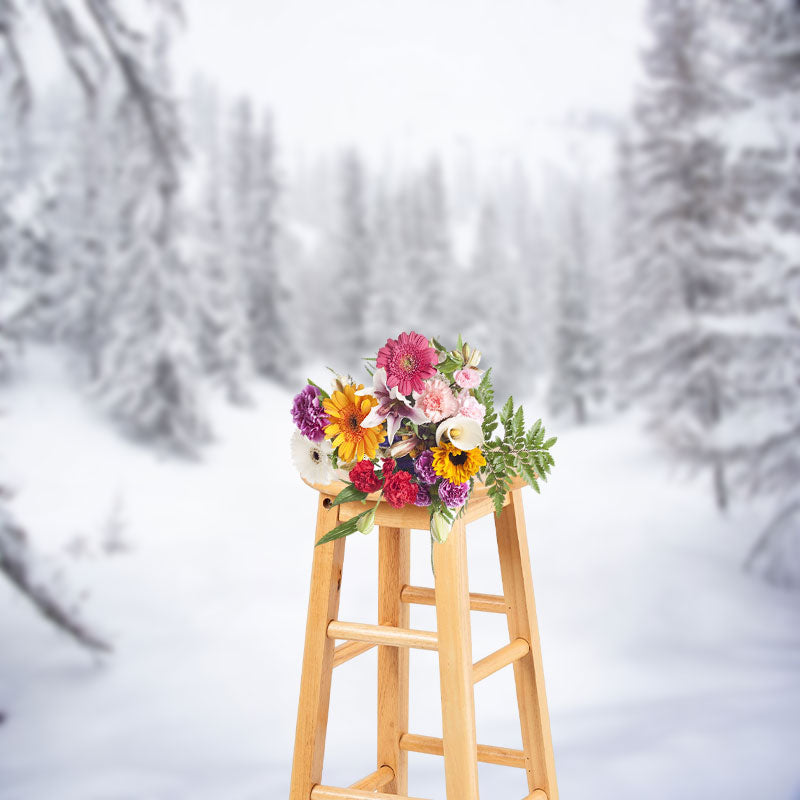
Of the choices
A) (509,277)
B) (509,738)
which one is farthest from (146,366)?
(509,738)

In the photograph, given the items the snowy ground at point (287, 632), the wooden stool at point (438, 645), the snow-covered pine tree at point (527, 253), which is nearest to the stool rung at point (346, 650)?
the wooden stool at point (438, 645)

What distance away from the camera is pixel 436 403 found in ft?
5.57

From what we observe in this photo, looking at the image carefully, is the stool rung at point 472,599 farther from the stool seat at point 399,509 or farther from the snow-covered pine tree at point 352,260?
the snow-covered pine tree at point 352,260

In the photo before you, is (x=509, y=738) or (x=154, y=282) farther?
(x=154, y=282)

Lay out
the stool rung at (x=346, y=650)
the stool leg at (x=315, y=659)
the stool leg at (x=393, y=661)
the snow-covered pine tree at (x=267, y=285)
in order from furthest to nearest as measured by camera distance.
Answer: the snow-covered pine tree at (x=267, y=285) → the stool leg at (x=393, y=661) → the stool rung at (x=346, y=650) → the stool leg at (x=315, y=659)

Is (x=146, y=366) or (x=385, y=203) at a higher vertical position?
(x=385, y=203)

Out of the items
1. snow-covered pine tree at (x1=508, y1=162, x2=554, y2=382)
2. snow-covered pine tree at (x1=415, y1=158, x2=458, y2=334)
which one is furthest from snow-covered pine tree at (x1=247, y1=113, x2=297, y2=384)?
snow-covered pine tree at (x1=508, y1=162, x2=554, y2=382)

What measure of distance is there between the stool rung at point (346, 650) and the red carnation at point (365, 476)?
0.43 m

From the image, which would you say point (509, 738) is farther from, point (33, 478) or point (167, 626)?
point (33, 478)

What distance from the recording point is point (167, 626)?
4.38m

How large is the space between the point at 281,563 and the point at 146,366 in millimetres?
1275

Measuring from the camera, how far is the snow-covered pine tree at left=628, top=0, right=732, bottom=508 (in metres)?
4.97

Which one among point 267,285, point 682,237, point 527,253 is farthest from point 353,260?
point 682,237

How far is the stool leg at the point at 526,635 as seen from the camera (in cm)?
197
